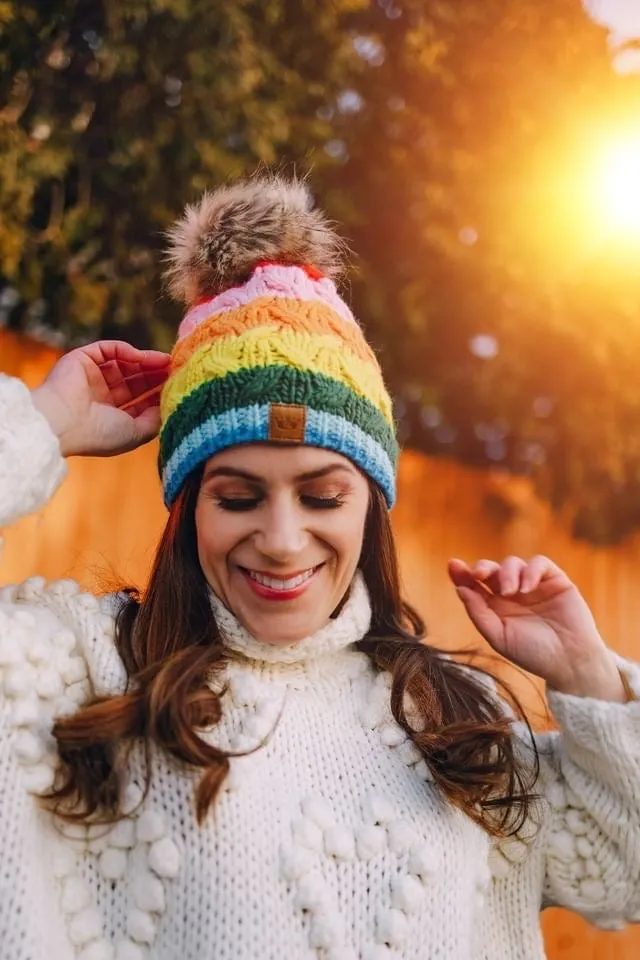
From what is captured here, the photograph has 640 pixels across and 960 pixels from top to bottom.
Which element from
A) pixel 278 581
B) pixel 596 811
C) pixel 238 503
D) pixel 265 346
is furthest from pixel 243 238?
pixel 596 811

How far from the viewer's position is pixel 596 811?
171 cm

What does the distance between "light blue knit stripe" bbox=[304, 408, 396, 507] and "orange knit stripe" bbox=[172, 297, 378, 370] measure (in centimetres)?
16

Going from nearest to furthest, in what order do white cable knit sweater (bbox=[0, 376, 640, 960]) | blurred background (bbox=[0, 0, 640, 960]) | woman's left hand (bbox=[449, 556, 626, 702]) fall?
white cable knit sweater (bbox=[0, 376, 640, 960]) → woman's left hand (bbox=[449, 556, 626, 702]) → blurred background (bbox=[0, 0, 640, 960])

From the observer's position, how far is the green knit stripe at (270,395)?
1.62 metres

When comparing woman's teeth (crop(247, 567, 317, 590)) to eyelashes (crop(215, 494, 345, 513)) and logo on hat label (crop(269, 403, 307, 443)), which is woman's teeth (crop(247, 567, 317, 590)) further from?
logo on hat label (crop(269, 403, 307, 443))

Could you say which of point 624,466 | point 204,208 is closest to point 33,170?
point 204,208

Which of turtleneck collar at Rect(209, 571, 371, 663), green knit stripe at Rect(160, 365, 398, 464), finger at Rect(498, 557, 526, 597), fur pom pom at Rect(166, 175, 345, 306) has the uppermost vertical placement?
fur pom pom at Rect(166, 175, 345, 306)

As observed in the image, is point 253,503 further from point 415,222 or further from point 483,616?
point 415,222

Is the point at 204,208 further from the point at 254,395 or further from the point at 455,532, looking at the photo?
the point at 455,532

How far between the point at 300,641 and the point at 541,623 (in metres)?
0.47

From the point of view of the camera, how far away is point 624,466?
16.1ft

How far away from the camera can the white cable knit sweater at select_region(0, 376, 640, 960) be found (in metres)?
1.46

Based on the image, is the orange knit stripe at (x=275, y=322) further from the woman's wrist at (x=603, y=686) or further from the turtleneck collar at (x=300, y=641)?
the woman's wrist at (x=603, y=686)

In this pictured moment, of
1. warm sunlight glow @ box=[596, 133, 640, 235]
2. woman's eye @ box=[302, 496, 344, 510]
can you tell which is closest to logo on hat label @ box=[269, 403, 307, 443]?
woman's eye @ box=[302, 496, 344, 510]
